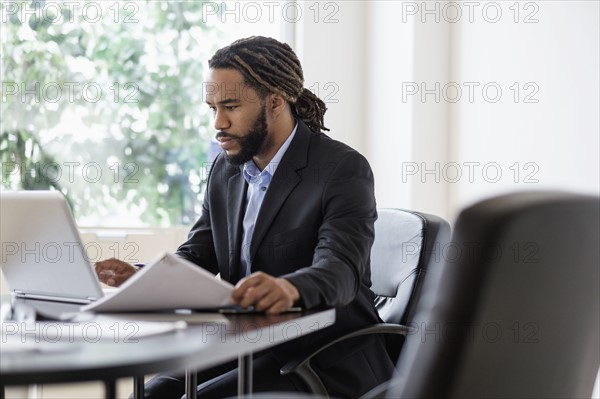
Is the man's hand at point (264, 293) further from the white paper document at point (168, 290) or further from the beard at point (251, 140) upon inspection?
the beard at point (251, 140)

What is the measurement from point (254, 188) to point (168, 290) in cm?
76

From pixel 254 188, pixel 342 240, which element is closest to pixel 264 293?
pixel 342 240

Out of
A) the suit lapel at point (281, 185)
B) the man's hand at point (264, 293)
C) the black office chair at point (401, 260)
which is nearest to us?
the man's hand at point (264, 293)

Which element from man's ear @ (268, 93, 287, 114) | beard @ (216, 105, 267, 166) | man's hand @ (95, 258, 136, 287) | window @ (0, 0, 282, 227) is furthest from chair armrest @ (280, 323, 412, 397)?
window @ (0, 0, 282, 227)

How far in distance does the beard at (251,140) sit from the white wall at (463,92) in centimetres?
108

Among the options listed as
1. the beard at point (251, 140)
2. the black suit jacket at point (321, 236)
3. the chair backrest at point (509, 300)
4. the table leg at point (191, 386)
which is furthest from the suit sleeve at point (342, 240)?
the chair backrest at point (509, 300)

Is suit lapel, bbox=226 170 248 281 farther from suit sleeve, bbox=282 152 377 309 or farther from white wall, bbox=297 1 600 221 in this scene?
white wall, bbox=297 1 600 221

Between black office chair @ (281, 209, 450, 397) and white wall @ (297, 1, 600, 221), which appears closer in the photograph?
black office chair @ (281, 209, 450, 397)

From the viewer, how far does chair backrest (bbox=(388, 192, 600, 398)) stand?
44.3 inches

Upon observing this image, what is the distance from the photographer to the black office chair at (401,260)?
91.5 inches

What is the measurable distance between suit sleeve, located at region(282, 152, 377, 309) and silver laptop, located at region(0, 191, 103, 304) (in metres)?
0.44

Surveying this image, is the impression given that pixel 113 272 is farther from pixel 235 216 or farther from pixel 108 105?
pixel 108 105

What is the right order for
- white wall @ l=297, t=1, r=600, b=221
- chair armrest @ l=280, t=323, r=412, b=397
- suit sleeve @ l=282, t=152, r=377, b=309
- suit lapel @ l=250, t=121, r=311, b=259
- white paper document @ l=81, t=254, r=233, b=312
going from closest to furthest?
white paper document @ l=81, t=254, r=233, b=312
suit sleeve @ l=282, t=152, r=377, b=309
chair armrest @ l=280, t=323, r=412, b=397
suit lapel @ l=250, t=121, r=311, b=259
white wall @ l=297, t=1, r=600, b=221

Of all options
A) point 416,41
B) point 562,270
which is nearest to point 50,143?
point 416,41
